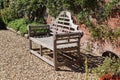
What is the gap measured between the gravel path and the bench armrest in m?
0.56

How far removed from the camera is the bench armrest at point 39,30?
7613 mm

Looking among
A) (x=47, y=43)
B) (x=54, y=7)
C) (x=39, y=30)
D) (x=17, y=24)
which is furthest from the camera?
(x=17, y=24)

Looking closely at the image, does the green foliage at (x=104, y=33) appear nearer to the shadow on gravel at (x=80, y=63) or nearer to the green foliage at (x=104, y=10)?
Answer: the green foliage at (x=104, y=10)

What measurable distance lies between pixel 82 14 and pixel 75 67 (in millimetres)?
1856

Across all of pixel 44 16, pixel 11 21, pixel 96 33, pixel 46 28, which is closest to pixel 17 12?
pixel 11 21

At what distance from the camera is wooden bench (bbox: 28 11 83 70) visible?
6.32 meters

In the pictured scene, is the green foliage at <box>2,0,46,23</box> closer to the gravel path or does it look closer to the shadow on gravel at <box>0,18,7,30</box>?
the shadow on gravel at <box>0,18,7,30</box>

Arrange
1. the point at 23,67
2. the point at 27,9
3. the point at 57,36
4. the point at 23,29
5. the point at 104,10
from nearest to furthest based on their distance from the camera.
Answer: the point at 57,36 < the point at 23,67 < the point at 104,10 < the point at 23,29 < the point at 27,9

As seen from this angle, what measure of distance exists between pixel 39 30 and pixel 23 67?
1.69m

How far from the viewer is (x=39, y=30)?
798 cm

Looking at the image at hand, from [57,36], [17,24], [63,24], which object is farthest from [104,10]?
[17,24]

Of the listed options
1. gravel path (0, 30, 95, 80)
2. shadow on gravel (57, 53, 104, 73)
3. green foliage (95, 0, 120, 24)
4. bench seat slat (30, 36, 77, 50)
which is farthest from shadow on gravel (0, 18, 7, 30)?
green foliage (95, 0, 120, 24)

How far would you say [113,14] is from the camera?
23.2 ft

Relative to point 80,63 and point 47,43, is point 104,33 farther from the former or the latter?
point 47,43
